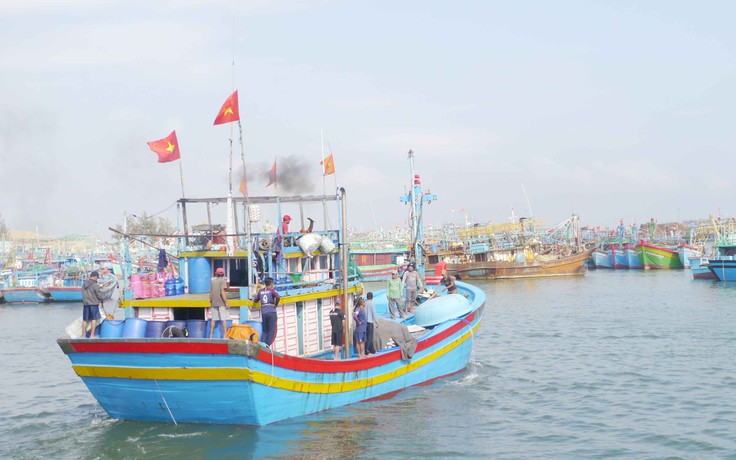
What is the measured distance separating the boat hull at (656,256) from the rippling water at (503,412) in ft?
178

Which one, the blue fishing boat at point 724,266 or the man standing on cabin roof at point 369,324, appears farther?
the blue fishing boat at point 724,266

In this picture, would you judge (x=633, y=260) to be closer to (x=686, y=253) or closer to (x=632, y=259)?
(x=632, y=259)

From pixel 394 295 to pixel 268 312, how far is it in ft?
25.3

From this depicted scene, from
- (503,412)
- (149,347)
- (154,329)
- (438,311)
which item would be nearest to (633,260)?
(438,311)

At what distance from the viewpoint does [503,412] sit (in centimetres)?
1658

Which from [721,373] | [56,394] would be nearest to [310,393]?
[56,394]

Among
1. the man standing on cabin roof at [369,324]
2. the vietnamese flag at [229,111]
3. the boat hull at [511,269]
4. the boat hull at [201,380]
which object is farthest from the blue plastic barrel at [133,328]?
the boat hull at [511,269]

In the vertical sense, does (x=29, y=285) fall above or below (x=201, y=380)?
above

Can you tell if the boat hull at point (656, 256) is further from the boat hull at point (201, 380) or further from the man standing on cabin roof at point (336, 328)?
the boat hull at point (201, 380)

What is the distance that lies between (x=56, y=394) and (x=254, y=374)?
9088 mm

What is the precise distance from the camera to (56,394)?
19.5 metres

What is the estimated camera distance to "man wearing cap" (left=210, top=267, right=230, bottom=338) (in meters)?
14.2

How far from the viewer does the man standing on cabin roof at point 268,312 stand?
14.3 metres

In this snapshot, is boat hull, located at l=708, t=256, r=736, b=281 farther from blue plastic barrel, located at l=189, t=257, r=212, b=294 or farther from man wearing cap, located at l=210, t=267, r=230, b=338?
man wearing cap, located at l=210, t=267, r=230, b=338
